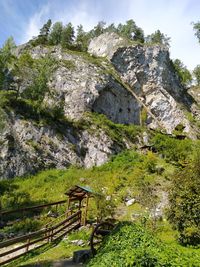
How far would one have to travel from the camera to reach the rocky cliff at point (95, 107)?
1339 inches

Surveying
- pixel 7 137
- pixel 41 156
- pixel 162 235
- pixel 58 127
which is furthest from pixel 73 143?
pixel 162 235

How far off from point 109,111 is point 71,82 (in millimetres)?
7032

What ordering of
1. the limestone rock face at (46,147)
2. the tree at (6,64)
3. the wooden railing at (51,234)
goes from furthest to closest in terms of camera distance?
the tree at (6,64) → the limestone rock face at (46,147) → the wooden railing at (51,234)

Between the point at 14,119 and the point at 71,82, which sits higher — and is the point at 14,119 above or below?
below

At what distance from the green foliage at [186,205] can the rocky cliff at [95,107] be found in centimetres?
1807

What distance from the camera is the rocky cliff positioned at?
112 feet

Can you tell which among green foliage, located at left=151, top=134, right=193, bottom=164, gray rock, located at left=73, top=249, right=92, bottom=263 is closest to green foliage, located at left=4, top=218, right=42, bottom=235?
gray rock, located at left=73, top=249, right=92, bottom=263

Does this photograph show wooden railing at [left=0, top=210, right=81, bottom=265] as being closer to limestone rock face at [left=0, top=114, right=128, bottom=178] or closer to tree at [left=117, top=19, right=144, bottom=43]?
limestone rock face at [left=0, top=114, right=128, bottom=178]

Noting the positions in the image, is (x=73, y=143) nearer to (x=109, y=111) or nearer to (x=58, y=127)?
(x=58, y=127)

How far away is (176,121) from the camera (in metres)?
53.9

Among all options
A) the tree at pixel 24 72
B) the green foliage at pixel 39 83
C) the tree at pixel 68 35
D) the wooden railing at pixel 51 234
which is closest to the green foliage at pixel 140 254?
the wooden railing at pixel 51 234

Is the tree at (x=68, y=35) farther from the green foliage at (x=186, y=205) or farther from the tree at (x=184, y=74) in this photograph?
the green foliage at (x=186, y=205)

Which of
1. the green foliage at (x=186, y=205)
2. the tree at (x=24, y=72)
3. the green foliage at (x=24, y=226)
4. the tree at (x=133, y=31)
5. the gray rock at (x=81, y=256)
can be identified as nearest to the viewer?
→ the gray rock at (x=81, y=256)

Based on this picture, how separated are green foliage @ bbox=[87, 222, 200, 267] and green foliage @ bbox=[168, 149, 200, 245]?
4831mm
